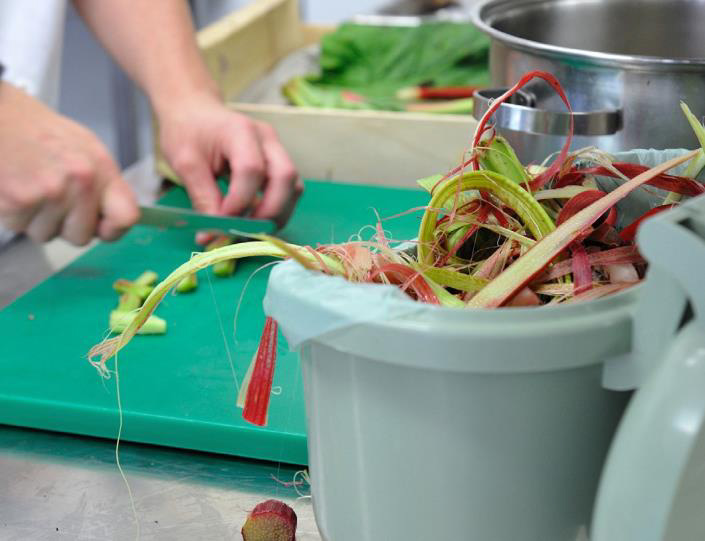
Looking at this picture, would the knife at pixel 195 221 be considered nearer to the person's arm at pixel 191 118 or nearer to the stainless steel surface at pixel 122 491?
the person's arm at pixel 191 118

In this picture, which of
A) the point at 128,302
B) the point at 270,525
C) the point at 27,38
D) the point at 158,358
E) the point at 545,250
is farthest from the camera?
the point at 27,38

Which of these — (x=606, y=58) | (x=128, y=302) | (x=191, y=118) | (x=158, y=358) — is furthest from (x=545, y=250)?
(x=191, y=118)

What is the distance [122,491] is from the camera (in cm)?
67

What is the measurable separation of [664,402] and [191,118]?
0.97m

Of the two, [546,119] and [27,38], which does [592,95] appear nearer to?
[546,119]

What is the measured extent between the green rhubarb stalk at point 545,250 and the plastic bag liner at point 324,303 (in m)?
0.07

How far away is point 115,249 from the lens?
1.15 meters

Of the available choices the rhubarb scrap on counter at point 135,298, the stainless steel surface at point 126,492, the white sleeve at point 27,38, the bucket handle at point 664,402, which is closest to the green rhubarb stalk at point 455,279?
the bucket handle at point 664,402

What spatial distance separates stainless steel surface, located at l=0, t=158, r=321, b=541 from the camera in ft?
2.06

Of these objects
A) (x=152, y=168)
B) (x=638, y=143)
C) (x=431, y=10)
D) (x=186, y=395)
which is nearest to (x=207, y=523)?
(x=186, y=395)

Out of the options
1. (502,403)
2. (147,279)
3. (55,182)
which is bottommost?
(147,279)

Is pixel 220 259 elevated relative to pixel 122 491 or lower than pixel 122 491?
elevated

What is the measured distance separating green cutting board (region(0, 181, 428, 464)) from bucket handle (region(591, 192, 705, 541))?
0.35 metres

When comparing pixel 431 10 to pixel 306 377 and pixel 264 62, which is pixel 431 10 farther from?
pixel 306 377
